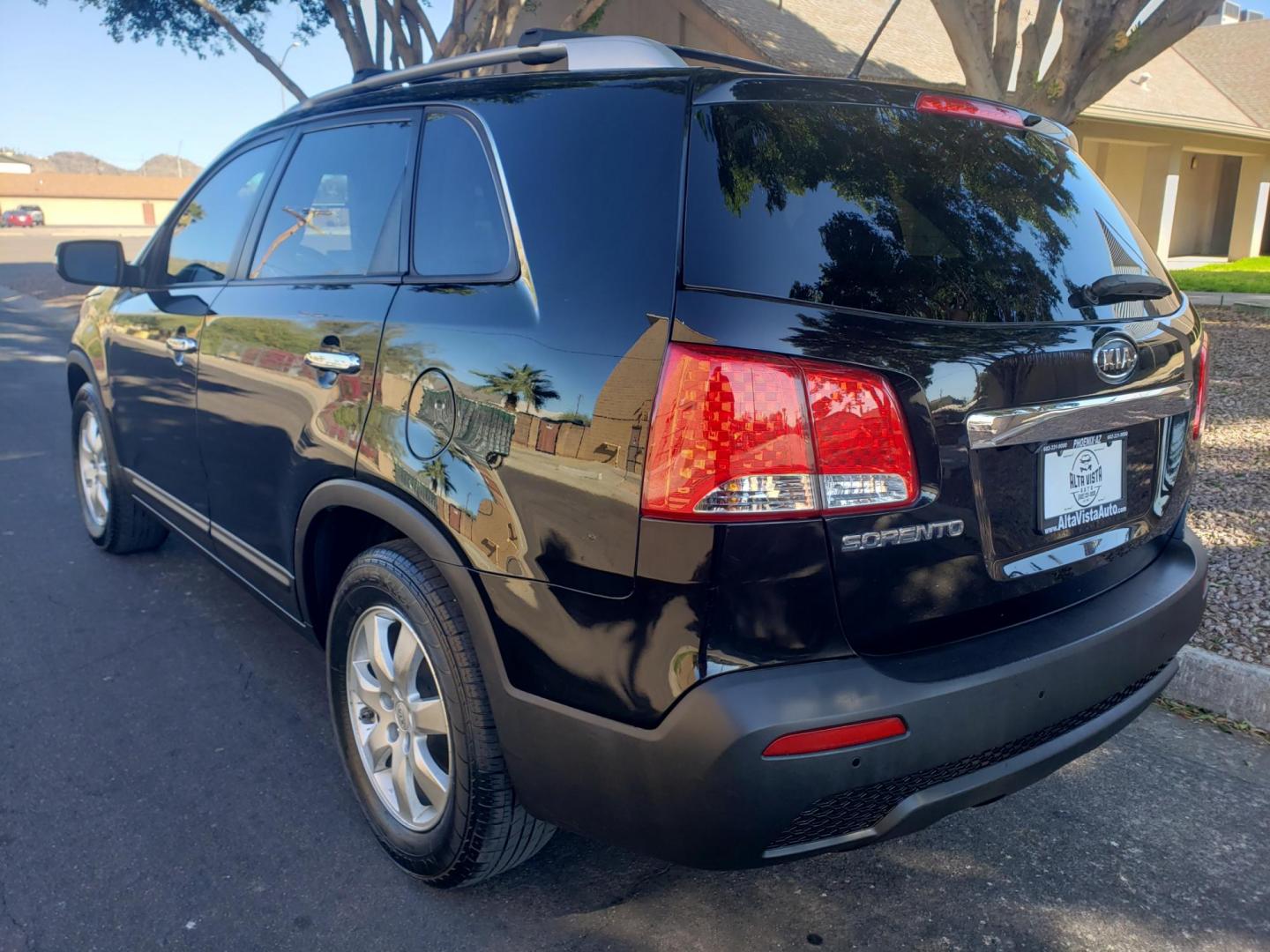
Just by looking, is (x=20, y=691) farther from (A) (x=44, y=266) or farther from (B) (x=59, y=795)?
(A) (x=44, y=266)

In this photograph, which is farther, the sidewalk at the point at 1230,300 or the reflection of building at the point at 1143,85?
the reflection of building at the point at 1143,85

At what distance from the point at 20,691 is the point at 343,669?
63.0 inches

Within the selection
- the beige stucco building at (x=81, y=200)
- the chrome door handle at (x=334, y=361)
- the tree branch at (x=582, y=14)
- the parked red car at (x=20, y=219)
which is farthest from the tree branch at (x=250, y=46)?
the beige stucco building at (x=81, y=200)

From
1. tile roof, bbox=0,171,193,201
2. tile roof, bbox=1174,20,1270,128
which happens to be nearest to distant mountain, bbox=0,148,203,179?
tile roof, bbox=0,171,193,201

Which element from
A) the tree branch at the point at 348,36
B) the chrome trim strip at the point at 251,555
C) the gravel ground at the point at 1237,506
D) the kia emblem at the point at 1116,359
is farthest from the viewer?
the tree branch at the point at 348,36

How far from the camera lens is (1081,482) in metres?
2.32

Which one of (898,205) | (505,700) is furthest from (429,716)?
(898,205)

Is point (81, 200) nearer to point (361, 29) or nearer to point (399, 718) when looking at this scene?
point (361, 29)

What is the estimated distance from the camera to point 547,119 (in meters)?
2.44

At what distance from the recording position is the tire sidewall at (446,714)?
94.0 inches

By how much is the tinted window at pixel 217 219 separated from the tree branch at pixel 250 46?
38.3 ft

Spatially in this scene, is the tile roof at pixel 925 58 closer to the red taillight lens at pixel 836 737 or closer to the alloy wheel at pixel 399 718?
the alloy wheel at pixel 399 718

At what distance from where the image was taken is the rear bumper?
6.28 feet

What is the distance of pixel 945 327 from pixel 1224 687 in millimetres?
2219
